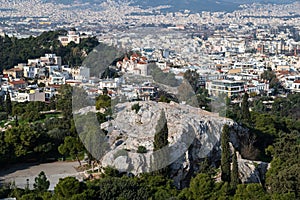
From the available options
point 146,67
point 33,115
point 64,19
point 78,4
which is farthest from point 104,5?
point 33,115

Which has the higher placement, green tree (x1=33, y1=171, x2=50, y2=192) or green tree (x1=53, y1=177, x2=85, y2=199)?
green tree (x1=53, y1=177, x2=85, y2=199)

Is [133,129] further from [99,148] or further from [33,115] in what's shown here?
[33,115]

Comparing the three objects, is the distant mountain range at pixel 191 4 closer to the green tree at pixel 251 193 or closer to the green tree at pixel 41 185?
the green tree at pixel 41 185

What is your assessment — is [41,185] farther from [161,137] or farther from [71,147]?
[161,137]

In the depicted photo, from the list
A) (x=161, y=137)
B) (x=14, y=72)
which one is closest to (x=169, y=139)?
(x=161, y=137)

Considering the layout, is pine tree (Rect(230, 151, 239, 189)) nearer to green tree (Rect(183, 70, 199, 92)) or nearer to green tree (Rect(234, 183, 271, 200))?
green tree (Rect(234, 183, 271, 200))

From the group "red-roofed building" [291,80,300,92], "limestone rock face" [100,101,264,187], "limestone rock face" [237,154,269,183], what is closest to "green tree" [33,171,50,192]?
"limestone rock face" [100,101,264,187]

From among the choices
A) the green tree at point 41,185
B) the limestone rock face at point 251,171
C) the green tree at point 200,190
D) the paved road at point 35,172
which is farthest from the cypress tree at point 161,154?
the green tree at point 41,185
